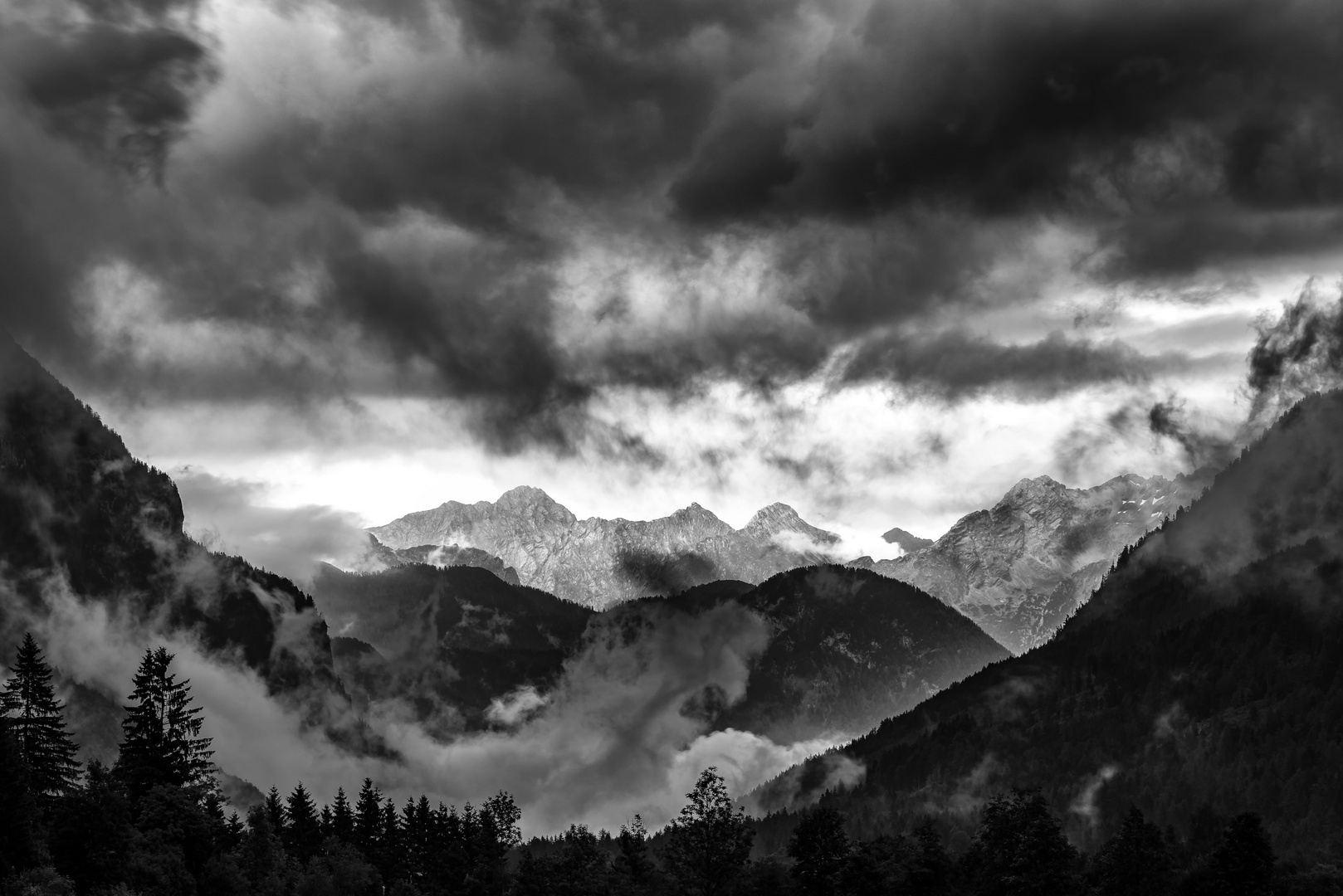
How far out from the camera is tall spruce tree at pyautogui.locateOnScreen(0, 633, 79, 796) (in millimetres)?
167375

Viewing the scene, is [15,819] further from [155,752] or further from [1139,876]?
[1139,876]

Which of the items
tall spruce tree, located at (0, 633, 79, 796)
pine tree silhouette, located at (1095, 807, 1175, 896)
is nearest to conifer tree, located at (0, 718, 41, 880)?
tall spruce tree, located at (0, 633, 79, 796)

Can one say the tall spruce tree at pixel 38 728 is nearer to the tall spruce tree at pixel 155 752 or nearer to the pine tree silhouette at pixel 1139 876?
the tall spruce tree at pixel 155 752

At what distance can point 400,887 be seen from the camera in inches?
7840

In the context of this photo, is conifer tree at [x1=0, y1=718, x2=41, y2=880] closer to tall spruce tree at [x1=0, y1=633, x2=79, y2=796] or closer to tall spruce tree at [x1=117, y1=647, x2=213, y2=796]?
tall spruce tree at [x1=0, y1=633, x2=79, y2=796]

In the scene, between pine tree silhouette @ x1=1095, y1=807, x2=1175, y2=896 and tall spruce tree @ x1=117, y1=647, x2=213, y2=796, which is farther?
pine tree silhouette @ x1=1095, y1=807, x2=1175, y2=896

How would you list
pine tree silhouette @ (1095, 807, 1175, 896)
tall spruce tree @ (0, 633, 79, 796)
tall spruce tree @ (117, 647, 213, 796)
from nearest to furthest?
tall spruce tree @ (0, 633, 79, 796) < tall spruce tree @ (117, 647, 213, 796) < pine tree silhouette @ (1095, 807, 1175, 896)

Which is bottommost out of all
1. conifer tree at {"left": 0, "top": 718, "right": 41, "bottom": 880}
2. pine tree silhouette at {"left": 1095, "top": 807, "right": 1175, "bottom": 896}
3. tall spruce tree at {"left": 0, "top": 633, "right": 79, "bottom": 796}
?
pine tree silhouette at {"left": 1095, "top": 807, "right": 1175, "bottom": 896}

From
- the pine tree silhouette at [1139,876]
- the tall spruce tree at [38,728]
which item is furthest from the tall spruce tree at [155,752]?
the pine tree silhouette at [1139,876]

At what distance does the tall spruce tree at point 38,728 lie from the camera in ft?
549

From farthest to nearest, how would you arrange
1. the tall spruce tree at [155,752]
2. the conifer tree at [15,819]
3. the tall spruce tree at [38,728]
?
1. the tall spruce tree at [155,752]
2. the tall spruce tree at [38,728]
3. the conifer tree at [15,819]

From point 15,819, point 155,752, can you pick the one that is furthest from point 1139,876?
point 15,819

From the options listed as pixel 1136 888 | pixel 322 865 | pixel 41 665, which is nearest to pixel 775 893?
pixel 1136 888

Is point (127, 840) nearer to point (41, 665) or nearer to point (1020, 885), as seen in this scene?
point (41, 665)
